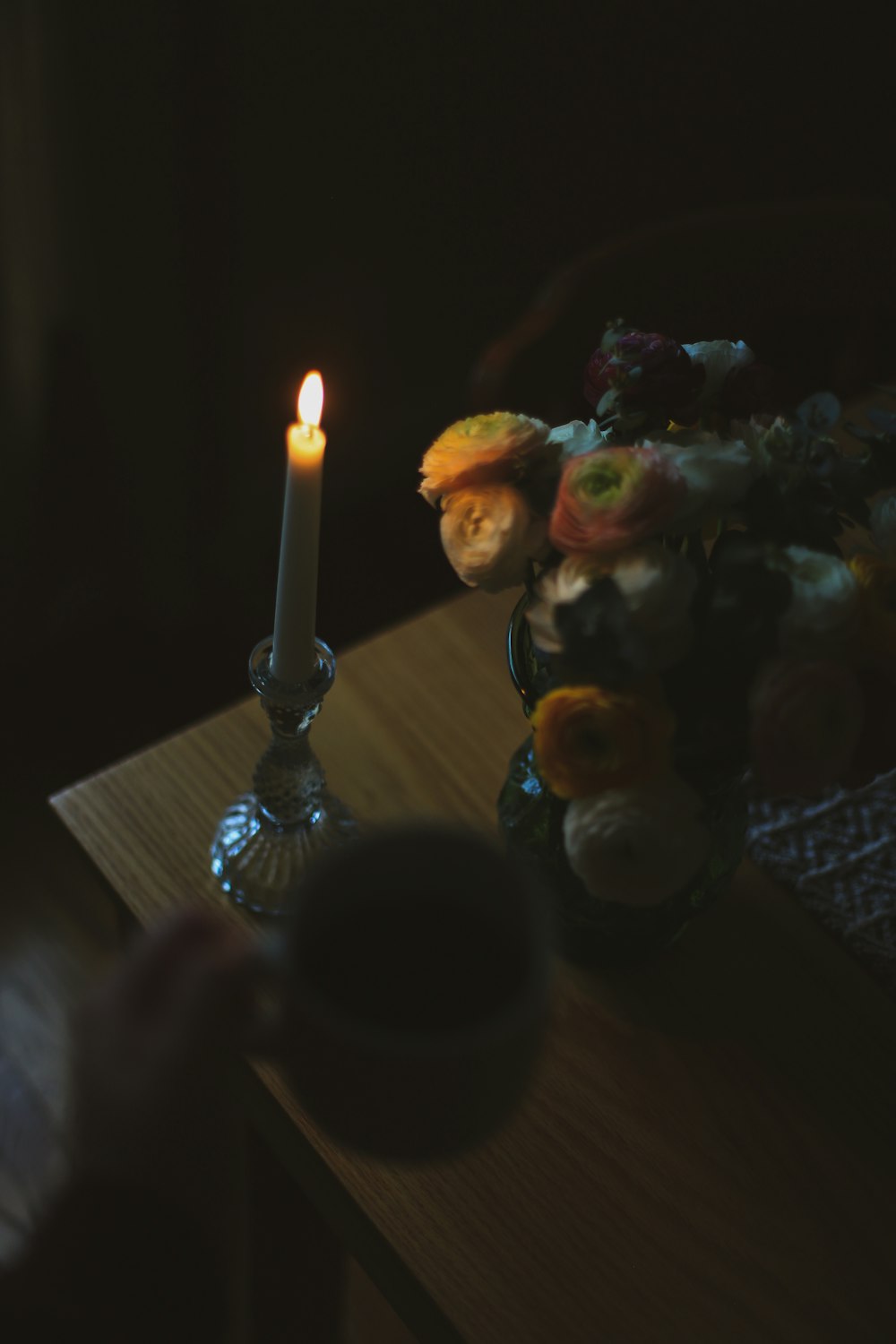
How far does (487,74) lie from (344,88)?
0.21 metres

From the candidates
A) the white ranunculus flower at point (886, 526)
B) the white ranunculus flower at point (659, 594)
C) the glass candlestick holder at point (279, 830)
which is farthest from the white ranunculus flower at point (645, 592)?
the glass candlestick holder at point (279, 830)

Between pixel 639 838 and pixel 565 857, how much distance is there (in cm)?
16

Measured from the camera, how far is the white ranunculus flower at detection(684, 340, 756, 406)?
656mm

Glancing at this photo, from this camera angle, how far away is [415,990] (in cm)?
40

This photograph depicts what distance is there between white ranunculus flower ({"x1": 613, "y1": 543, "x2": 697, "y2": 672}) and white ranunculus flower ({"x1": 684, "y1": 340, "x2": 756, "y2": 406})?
0.15 meters

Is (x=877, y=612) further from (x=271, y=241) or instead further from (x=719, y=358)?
(x=271, y=241)

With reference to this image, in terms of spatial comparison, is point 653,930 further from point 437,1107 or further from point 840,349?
point 840,349

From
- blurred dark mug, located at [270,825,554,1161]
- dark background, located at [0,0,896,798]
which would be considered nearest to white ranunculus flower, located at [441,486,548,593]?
blurred dark mug, located at [270,825,554,1161]

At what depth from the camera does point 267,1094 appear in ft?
2.39

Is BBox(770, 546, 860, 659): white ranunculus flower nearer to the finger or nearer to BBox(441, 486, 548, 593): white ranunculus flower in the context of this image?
BBox(441, 486, 548, 593): white ranunculus flower

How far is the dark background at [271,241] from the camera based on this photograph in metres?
1.44

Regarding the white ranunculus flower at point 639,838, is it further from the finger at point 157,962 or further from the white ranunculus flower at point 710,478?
the finger at point 157,962

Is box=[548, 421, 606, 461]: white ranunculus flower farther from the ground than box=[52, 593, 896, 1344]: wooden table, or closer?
farther from the ground

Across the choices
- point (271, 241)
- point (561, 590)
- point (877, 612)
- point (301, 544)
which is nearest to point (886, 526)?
point (877, 612)
